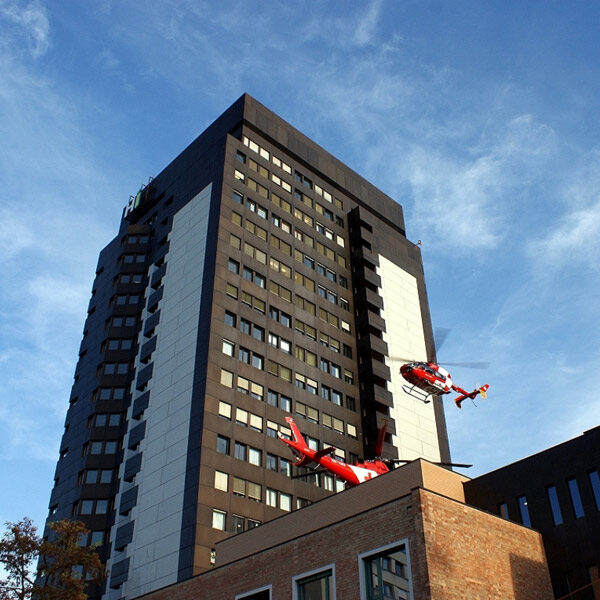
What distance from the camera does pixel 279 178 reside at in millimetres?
81250

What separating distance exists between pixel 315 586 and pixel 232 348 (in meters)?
34.9

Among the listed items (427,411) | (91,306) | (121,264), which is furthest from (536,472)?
(91,306)

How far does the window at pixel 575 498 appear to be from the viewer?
117 feet

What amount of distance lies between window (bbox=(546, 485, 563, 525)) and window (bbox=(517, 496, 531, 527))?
1.34 metres

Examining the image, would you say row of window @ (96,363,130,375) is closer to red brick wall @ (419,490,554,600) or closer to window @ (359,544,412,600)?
window @ (359,544,412,600)

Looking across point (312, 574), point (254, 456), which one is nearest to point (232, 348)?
point (254, 456)

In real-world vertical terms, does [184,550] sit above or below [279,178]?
below

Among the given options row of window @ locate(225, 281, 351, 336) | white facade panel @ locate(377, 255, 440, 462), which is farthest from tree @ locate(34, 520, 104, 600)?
white facade panel @ locate(377, 255, 440, 462)

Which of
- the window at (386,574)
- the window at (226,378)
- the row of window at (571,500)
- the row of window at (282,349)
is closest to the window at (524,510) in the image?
the row of window at (571,500)

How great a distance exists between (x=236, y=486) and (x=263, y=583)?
2451 cm

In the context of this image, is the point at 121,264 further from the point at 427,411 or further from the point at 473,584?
the point at 473,584

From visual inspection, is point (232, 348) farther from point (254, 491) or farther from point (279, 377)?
point (254, 491)

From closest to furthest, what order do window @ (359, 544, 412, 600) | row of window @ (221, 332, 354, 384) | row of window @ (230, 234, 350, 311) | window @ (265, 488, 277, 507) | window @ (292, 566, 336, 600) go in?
window @ (359, 544, 412, 600)
window @ (292, 566, 336, 600)
window @ (265, 488, 277, 507)
row of window @ (221, 332, 354, 384)
row of window @ (230, 234, 350, 311)

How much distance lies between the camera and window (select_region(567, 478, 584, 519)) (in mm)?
35531
